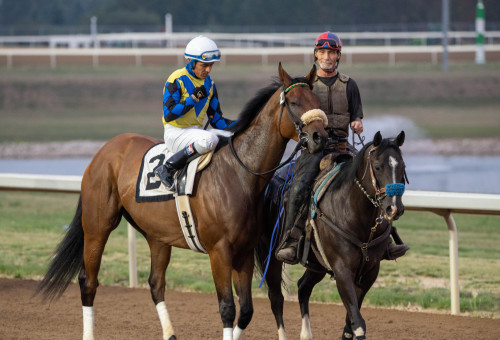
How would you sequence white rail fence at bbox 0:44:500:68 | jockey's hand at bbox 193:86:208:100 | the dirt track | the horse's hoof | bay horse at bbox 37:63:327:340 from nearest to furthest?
bay horse at bbox 37:63:327:340 < the horse's hoof < jockey's hand at bbox 193:86:208:100 < the dirt track < white rail fence at bbox 0:44:500:68

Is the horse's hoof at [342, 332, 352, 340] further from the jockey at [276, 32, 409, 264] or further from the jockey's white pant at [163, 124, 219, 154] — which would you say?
the jockey's white pant at [163, 124, 219, 154]

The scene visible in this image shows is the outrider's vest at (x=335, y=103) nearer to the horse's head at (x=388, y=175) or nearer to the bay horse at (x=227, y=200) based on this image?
the bay horse at (x=227, y=200)

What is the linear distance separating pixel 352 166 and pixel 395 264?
3.72 m

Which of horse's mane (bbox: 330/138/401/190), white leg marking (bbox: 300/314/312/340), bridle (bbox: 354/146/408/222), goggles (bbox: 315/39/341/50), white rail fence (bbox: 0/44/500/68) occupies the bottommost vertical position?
white leg marking (bbox: 300/314/312/340)

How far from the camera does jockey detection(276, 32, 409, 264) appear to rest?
547 centimetres

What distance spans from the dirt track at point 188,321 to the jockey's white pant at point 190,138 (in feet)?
4.95

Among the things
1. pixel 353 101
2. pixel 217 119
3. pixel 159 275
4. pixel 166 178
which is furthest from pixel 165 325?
pixel 353 101

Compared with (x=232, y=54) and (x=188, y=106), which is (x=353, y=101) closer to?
(x=188, y=106)

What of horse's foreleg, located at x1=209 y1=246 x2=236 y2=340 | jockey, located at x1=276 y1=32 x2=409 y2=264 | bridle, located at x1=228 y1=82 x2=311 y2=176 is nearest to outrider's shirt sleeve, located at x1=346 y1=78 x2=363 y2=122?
jockey, located at x1=276 y1=32 x2=409 y2=264

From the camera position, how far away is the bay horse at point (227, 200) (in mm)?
5203

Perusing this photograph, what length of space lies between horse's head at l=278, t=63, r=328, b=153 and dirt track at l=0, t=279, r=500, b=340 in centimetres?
178

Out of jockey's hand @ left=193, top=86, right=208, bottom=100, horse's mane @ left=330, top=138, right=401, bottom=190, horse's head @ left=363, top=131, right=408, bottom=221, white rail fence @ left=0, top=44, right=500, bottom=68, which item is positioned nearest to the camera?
horse's head @ left=363, top=131, right=408, bottom=221

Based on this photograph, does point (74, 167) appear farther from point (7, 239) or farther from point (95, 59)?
point (95, 59)

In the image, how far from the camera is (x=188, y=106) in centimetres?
556
